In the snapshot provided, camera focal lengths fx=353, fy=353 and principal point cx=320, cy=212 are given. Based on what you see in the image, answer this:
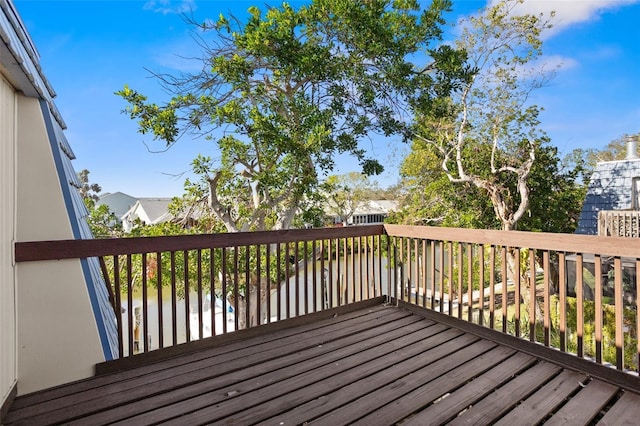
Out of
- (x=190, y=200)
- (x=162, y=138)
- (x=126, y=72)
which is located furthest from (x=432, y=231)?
(x=126, y=72)

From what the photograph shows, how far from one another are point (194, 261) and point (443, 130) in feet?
24.5

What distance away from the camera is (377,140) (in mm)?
7285

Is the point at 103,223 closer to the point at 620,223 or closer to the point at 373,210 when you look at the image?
the point at 373,210

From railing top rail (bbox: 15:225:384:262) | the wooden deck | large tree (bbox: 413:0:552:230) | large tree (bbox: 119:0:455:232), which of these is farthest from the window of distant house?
railing top rail (bbox: 15:225:384:262)

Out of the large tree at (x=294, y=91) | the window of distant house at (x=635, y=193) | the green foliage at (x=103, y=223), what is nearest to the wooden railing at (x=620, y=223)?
the window of distant house at (x=635, y=193)

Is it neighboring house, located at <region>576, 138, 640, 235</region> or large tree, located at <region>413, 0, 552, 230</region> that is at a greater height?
large tree, located at <region>413, 0, 552, 230</region>

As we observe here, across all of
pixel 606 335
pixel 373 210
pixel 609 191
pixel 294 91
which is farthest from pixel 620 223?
pixel 373 210

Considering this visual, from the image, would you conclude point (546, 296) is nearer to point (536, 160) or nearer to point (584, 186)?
point (536, 160)

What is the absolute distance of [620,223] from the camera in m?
8.01

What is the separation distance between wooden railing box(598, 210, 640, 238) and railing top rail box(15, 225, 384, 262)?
7919 millimetres

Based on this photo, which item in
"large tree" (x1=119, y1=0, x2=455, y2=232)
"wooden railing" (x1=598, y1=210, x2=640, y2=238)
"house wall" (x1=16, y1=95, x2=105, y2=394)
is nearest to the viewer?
"house wall" (x1=16, y1=95, x2=105, y2=394)

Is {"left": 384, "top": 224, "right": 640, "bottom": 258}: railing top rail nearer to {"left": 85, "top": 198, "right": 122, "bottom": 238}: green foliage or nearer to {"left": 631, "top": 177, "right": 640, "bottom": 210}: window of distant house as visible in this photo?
{"left": 85, "top": 198, "right": 122, "bottom": 238}: green foliage

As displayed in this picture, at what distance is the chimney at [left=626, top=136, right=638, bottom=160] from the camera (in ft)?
30.9

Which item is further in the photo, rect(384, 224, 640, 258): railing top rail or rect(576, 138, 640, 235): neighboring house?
rect(576, 138, 640, 235): neighboring house
